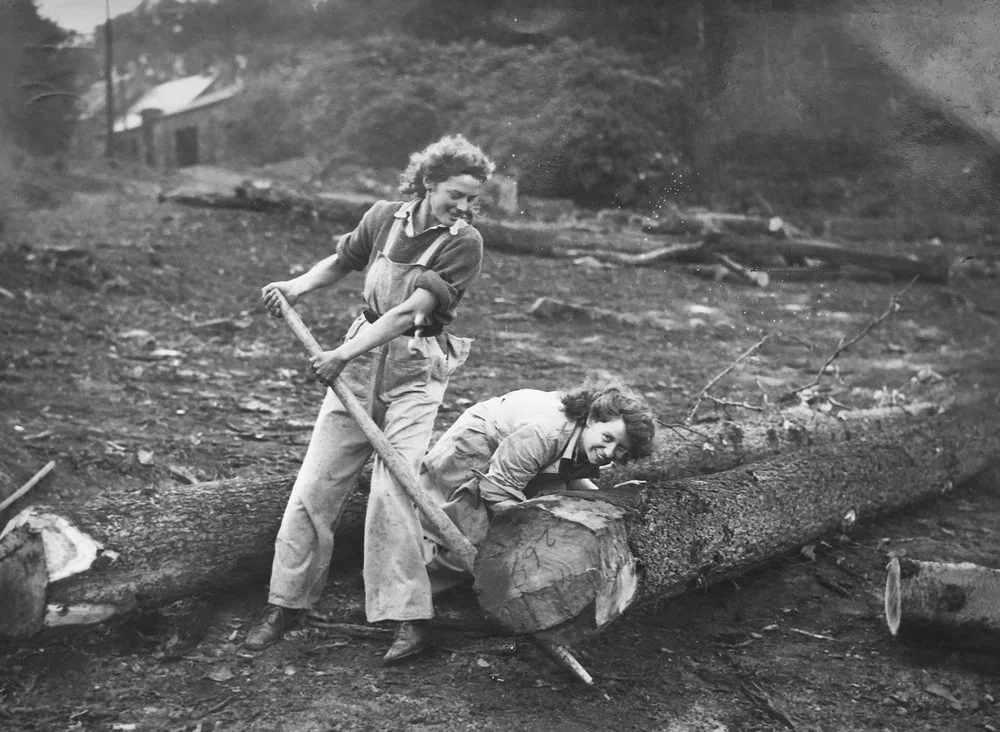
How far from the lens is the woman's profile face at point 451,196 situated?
3.26 metres

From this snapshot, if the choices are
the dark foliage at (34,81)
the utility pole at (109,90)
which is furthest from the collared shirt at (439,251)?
the dark foliage at (34,81)

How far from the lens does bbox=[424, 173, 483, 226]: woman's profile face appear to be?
3256 millimetres

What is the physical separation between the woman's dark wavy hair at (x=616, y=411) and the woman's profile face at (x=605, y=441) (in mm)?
16

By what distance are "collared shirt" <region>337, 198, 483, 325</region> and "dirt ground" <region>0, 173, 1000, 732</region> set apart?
1.19m

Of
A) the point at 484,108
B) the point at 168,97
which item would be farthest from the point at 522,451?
the point at 168,97

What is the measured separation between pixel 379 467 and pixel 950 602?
83.7 inches

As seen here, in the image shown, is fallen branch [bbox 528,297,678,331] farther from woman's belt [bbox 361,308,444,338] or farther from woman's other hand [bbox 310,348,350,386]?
woman's other hand [bbox 310,348,350,386]

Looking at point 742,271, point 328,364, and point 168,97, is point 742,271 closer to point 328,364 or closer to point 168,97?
point 168,97

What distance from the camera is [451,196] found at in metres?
3.26

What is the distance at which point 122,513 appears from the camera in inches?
131

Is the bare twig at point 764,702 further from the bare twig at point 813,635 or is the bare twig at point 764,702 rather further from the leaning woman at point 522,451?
the leaning woman at point 522,451

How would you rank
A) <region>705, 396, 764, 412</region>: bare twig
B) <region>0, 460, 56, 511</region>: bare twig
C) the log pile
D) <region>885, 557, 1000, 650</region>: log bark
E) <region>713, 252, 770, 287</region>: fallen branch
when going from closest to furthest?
<region>885, 557, 1000, 650</region>: log bark
<region>0, 460, 56, 511</region>: bare twig
<region>705, 396, 764, 412</region>: bare twig
the log pile
<region>713, 252, 770, 287</region>: fallen branch

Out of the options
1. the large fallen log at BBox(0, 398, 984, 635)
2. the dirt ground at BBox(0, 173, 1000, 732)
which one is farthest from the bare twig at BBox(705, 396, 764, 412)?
the large fallen log at BBox(0, 398, 984, 635)

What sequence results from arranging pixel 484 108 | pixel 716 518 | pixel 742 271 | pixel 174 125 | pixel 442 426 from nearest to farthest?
pixel 716 518
pixel 442 426
pixel 174 125
pixel 484 108
pixel 742 271
